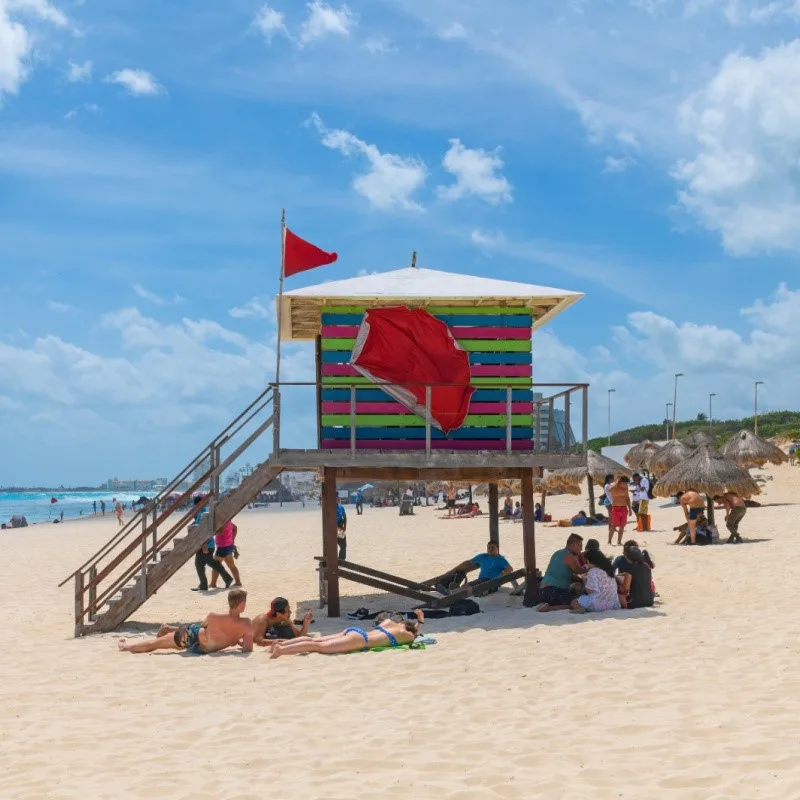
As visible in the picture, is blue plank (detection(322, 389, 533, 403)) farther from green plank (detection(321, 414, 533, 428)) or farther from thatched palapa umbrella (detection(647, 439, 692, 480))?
thatched palapa umbrella (detection(647, 439, 692, 480))

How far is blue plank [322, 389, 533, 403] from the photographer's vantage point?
13.9 metres

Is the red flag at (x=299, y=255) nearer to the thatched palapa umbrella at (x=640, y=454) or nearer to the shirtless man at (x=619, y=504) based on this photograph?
the shirtless man at (x=619, y=504)

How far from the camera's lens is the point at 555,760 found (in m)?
6.42

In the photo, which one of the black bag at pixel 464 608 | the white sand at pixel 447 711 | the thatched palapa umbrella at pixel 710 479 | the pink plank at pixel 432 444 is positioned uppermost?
the pink plank at pixel 432 444

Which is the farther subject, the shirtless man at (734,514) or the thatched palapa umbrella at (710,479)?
the thatched palapa umbrella at (710,479)

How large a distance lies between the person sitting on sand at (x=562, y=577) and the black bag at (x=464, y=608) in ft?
3.11

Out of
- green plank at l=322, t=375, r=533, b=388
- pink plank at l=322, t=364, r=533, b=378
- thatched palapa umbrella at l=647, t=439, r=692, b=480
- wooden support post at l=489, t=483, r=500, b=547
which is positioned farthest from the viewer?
thatched palapa umbrella at l=647, t=439, r=692, b=480

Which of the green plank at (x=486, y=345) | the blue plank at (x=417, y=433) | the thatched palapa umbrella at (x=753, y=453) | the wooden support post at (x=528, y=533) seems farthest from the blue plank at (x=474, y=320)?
the thatched palapa umbrella at (x=753, y=453)

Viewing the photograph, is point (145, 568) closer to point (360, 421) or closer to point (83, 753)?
point (360, 421)

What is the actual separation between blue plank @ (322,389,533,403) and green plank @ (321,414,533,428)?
9.0 inches

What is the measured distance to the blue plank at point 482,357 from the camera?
13844mm

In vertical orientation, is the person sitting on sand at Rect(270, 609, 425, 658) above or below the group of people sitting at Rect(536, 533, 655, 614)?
below

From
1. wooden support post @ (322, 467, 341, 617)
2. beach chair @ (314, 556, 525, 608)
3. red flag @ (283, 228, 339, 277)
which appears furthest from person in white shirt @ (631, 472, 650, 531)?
red flag @ (283, 228, 339, 277)

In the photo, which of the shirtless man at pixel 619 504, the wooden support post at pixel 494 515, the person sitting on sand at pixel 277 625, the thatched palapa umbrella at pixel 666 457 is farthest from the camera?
the thatched palapa umbrella at pixel 666 457
